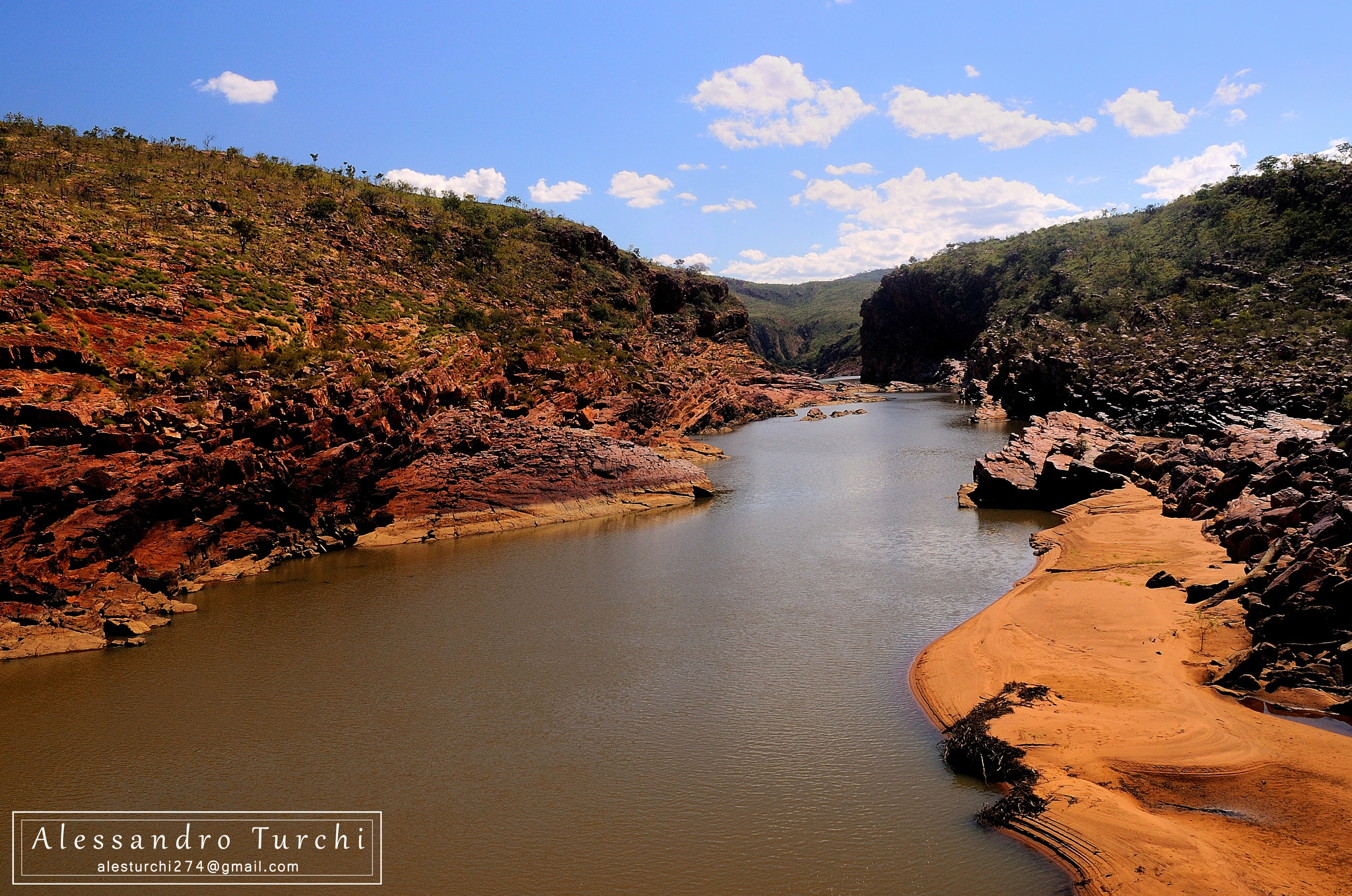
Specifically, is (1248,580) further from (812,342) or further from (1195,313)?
(812,342)

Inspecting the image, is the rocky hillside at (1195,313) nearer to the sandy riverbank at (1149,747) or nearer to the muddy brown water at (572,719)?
the sandy riverbank at (1149,747)

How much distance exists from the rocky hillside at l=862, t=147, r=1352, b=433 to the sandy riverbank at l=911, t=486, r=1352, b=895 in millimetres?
20274

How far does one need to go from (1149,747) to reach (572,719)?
28.5ft

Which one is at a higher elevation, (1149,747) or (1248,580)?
(1248,580)

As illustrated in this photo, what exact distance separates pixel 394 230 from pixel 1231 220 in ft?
224

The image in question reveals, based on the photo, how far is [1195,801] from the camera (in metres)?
8.66

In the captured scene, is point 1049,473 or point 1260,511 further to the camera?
point 1049,473

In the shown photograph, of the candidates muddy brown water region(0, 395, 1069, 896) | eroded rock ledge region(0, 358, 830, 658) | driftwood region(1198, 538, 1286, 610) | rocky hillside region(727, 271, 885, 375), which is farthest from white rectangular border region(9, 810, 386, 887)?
rocky hillside region(727, 271, 885, 375)

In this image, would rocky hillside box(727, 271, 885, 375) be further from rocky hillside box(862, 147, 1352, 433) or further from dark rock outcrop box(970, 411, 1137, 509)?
dark rock outcrop box(970, 411, 1137, 509)

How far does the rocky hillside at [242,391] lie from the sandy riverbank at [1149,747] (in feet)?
61.6

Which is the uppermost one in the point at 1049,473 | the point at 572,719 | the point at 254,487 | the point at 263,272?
the point at 263,272

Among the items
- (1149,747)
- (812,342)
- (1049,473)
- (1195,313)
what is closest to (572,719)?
(1149,747)

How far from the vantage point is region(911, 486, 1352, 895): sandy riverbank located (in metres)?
7.64

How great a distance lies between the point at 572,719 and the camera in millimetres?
12305
